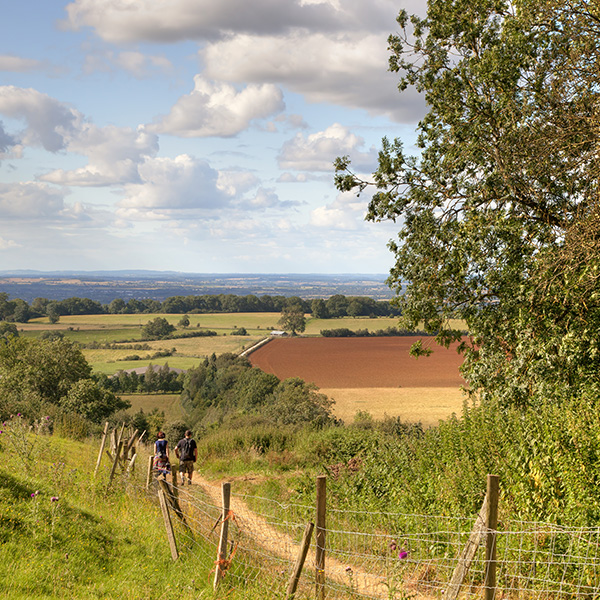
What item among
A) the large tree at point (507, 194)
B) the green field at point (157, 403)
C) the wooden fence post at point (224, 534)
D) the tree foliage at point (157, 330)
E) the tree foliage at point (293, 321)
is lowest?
the green field at point (157, 403)

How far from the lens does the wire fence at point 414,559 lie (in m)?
5.96

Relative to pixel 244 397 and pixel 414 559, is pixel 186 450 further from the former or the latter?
pixel 244 397

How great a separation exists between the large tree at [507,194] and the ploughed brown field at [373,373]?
24891 millimetres

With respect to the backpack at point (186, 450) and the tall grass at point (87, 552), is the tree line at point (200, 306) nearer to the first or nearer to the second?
A: the backpack at point (186, 450)

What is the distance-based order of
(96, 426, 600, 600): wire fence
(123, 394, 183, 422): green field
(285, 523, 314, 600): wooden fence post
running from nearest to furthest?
(96, 426, 600, 600): wire fence → (285, 523, 314, 600): wooden fence post → (123, 394, 183, 422): green field

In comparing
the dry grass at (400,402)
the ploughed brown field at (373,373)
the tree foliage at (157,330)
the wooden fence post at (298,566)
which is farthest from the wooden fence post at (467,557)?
the tree foliage at (157,330)

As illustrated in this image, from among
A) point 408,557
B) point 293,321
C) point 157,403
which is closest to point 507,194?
point 408,557

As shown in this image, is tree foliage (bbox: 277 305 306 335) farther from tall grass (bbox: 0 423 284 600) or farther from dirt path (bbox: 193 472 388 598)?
tall grass (bbox: 0 423 284 600)

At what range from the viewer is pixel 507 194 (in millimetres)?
13555

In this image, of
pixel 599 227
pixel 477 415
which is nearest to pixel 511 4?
pixel 599 227

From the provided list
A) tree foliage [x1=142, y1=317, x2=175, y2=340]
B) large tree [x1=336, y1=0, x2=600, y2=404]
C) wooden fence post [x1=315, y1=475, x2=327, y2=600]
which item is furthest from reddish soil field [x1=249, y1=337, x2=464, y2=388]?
wooden fence post [x1=315, y1=475, x2=327, y2=600]

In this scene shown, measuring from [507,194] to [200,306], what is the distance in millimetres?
146690

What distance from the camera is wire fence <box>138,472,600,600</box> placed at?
19.6 feet

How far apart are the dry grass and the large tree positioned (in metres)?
26.0
